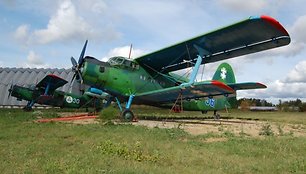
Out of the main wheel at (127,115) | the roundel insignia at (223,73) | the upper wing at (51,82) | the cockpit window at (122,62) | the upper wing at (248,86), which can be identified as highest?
the roundel insignia at (223,73)

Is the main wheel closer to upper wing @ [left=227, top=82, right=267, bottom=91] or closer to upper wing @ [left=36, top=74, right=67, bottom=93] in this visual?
upper wing @ [left=227, top=82, right=267, bottom=91]

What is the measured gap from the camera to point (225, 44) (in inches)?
591

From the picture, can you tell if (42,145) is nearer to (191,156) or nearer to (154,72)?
(191,156)

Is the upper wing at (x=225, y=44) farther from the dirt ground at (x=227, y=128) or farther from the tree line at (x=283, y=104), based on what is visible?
the tree line at (x=283, y=104)

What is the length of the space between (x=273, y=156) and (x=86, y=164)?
374 centimetres

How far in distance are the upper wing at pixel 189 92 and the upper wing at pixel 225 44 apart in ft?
6.45

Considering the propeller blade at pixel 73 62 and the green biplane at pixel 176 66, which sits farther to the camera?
the propeller blade at pixel 73 62

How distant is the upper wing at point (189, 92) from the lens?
1345 cm

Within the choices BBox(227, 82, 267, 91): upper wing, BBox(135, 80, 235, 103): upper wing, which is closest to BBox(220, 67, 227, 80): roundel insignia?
BBox(227, 82, 267, 91): upper wing

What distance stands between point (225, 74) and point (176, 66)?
171 inches

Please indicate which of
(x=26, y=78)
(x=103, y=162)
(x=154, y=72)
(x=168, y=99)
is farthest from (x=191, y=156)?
(x=26, y=78)

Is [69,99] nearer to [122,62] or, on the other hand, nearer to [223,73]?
[122,62]

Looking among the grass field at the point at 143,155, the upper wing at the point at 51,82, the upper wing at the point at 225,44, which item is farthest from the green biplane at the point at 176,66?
the upper wing at the point at 51,82

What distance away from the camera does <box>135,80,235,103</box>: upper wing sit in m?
13.5
